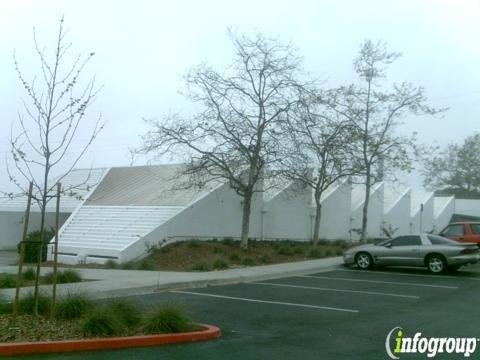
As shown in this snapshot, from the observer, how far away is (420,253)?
65.7ft

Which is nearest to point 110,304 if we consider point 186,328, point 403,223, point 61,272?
point 186,328

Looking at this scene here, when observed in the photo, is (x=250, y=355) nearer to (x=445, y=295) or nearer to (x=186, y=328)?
(x=186, y=328)

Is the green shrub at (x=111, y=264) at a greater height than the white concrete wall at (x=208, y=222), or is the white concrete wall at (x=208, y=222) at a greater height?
the white concrete wall at (x=208, y=222)

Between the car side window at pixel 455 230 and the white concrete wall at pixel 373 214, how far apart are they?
12036 mm

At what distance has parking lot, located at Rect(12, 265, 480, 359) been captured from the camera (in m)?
7.97

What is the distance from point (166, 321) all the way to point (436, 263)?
13.5 m

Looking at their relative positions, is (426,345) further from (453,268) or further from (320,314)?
(453,268)

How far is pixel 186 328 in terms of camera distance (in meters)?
8.77

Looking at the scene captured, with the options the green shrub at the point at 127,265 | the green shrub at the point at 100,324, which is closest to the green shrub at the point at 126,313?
the green shrub at the point at 100,324

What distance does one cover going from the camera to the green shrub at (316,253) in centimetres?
2497

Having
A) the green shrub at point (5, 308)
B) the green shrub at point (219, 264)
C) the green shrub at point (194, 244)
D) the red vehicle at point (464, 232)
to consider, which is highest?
the red vehicle at point (464, 232)

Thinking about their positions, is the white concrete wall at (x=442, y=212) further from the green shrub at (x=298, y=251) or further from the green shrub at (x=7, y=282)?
the green shrub at (x=7, y=282)

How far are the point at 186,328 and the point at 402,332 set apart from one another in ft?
11.1

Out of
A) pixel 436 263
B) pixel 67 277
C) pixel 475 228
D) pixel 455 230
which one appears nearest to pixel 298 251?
pixel 455 230
